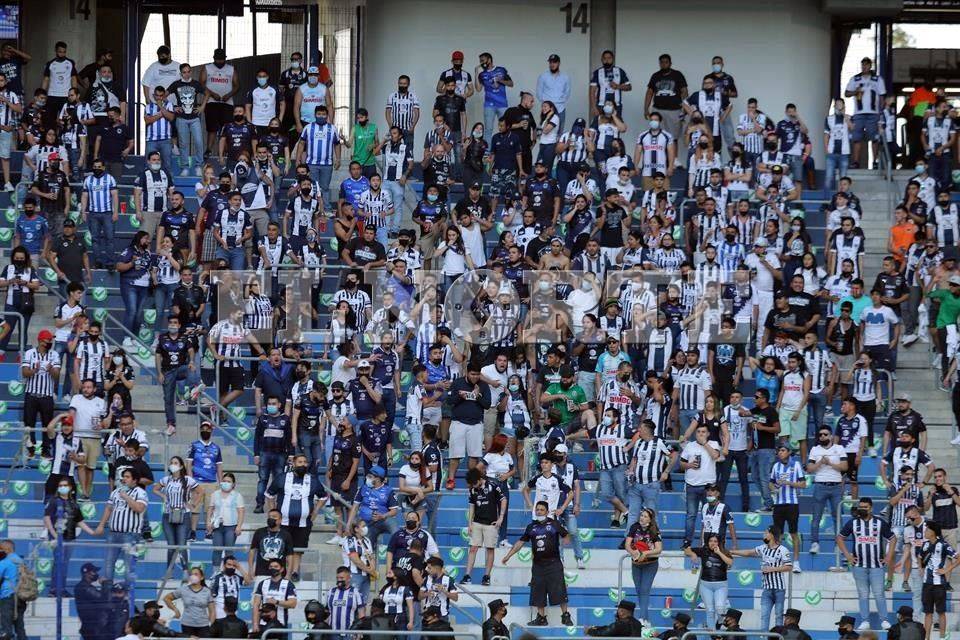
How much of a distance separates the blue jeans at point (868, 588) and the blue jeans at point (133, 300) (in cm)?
1001

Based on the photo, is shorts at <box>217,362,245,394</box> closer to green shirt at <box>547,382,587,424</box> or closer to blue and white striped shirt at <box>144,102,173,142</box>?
green shirt at <box>547,382,587,424</box>

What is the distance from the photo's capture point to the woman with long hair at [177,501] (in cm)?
2111

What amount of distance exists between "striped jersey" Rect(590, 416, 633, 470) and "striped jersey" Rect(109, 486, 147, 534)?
5.37 meters

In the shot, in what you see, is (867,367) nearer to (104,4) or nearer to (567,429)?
(567,429)

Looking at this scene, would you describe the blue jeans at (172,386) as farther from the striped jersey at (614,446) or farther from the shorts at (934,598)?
the shorts at (934,598)

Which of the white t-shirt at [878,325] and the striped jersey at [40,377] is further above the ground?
the white t-shirt at [878,325]

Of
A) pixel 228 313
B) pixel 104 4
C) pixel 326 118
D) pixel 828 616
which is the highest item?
pixel 104 4

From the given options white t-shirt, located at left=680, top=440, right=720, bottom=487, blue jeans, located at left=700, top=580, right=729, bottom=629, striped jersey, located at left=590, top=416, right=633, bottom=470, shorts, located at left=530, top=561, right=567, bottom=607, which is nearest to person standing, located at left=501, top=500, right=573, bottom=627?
shorts, located at left=530, top=561, right=567, bottom=607

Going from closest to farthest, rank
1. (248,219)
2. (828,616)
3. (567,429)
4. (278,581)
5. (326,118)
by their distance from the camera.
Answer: (278,581) → (828,616) → (567,429) → (248,219) → (326,118)

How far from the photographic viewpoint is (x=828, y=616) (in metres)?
21.2

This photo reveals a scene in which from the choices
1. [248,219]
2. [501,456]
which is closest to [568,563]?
[501,456]

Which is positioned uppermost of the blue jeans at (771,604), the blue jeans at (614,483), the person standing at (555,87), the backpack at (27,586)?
the person standing at (555,87)

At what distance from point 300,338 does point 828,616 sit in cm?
768

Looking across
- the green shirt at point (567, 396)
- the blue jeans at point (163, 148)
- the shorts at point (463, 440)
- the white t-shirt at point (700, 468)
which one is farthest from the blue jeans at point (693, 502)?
the blue jeans at point (163, 148)
